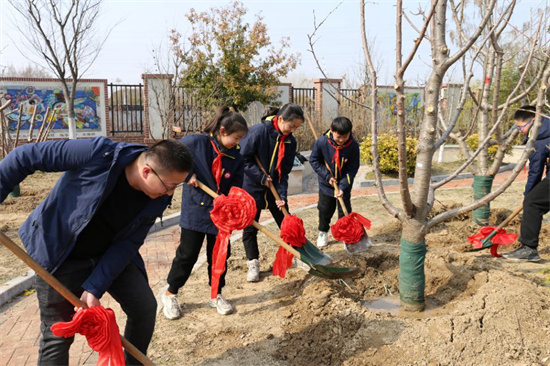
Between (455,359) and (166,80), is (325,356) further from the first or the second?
(166,80)

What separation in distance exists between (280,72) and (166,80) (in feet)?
14.2

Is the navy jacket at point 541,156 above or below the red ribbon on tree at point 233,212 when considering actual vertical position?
above

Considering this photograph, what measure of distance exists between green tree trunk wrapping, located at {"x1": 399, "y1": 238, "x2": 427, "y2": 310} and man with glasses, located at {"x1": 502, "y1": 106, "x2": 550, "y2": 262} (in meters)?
2.06

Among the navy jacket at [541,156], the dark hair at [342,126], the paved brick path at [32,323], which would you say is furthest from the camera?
the dark hair at [342,126]

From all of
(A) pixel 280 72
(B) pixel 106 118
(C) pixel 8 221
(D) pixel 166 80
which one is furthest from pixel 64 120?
(C) pixel 8 221

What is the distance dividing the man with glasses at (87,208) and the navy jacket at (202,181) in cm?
110

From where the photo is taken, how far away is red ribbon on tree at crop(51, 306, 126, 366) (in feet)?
7.41

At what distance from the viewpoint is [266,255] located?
5.50 meters

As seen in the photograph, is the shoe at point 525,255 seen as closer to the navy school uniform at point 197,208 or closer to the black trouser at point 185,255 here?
the navy school uniform at point 197,208

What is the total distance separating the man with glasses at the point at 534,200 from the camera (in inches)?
200

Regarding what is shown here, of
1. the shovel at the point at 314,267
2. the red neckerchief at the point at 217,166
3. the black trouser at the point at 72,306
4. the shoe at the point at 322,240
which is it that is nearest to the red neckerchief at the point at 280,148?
the red neckerchief at the point at 217,166

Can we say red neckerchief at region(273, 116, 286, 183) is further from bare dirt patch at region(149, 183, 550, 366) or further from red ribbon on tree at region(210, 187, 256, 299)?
red ribbon on tree at region(210, 187, 256, 299)

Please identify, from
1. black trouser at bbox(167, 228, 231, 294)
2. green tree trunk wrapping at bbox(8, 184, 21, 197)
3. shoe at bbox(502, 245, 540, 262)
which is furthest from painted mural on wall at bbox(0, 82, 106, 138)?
shoe at bbox(502, 245, 540, 262)

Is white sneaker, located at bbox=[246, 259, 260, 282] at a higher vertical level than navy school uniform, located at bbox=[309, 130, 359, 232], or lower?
lower
